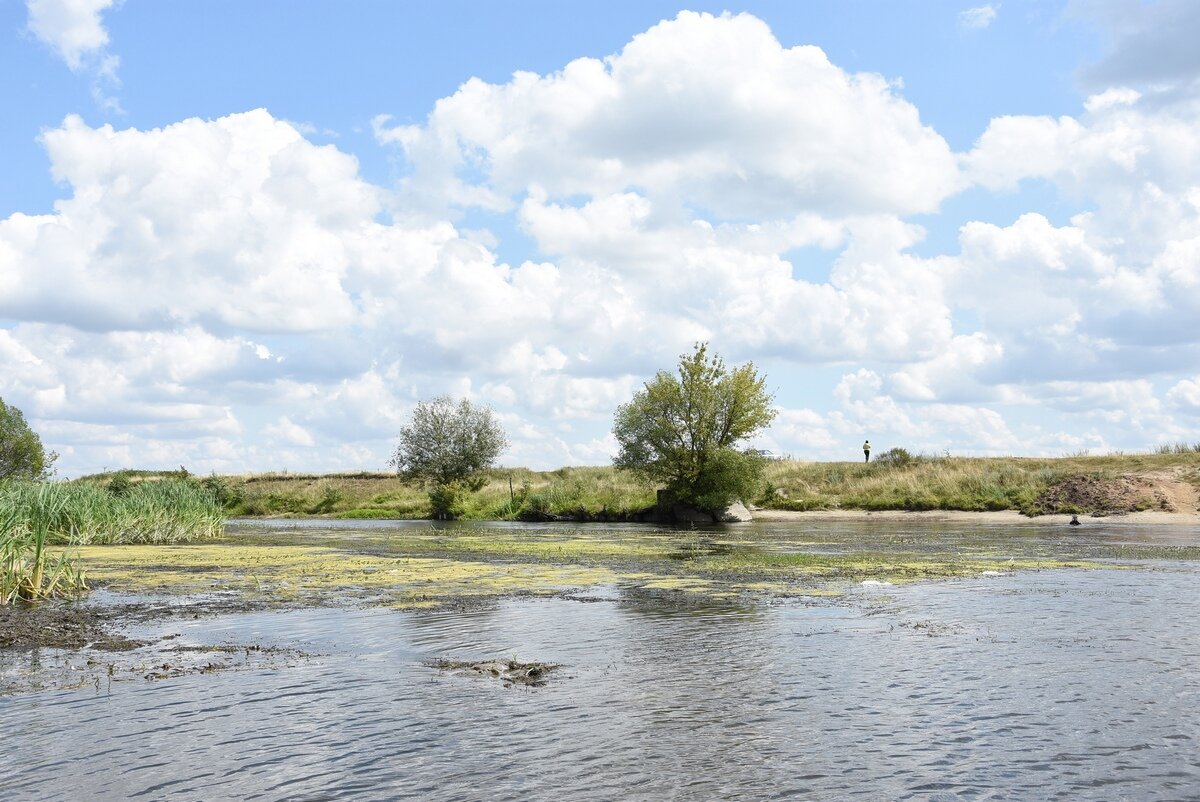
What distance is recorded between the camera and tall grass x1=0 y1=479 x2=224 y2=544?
3094 centimetres

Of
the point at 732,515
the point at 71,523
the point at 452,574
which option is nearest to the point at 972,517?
the point at 732,515

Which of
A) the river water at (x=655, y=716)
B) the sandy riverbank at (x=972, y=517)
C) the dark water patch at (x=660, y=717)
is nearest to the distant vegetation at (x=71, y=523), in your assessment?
the river water at (x=655, y=716)

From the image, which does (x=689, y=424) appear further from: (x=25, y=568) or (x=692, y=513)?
(x=25, y=568)

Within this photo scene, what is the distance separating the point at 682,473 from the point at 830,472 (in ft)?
67.6

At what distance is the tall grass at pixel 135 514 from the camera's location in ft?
102

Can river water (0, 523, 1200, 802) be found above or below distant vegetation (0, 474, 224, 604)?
below

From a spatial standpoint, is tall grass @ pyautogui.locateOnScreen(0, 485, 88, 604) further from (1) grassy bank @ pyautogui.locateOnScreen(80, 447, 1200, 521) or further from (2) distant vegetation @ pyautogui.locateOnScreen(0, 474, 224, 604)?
(1) grassy bank @ pyautogui.locateOnScreen(80, 447, 1200, 521)

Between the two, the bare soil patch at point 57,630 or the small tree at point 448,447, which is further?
the small tree at point 448,447

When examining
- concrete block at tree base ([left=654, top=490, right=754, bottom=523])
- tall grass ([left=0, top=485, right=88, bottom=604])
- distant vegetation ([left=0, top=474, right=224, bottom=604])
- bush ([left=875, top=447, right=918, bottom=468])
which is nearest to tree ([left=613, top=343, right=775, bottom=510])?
concrete block at tree base ([left=654, top=490, right=754, bottom=523])

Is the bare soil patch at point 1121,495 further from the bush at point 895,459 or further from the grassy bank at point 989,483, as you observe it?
the bush at point 895,459

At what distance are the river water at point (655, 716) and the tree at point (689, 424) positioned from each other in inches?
1826

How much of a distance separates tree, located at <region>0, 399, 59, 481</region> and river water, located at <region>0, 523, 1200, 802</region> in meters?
60.3

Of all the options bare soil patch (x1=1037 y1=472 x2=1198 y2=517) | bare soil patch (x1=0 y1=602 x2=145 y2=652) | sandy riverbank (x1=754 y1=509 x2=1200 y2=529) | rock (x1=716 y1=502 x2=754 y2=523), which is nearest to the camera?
bare soil patch (x1=0 y1=602 x2=145 y2=652)

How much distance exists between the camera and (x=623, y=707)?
10555 millimetres
